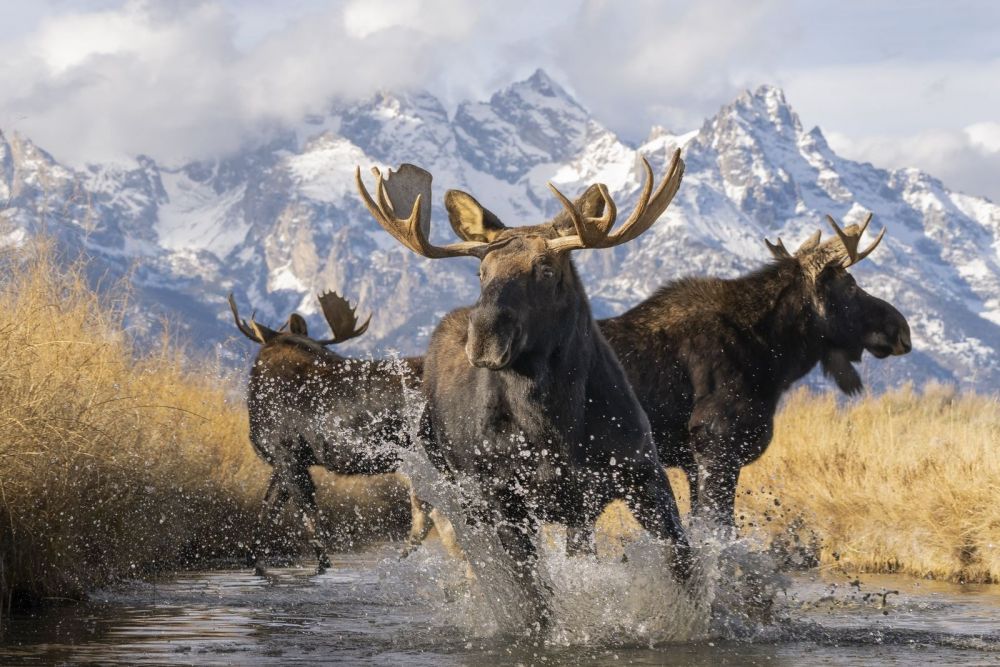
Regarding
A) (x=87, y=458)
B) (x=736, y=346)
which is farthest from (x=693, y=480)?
(x=87, y=458)

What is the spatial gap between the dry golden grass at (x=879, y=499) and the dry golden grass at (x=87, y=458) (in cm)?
309

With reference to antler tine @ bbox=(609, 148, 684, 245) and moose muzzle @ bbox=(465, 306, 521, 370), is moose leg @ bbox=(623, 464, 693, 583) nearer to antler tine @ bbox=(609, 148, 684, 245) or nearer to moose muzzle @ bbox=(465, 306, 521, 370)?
moose muzzle @ bbox=(465, 306, 521, 370)

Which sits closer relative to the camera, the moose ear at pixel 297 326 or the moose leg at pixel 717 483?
the moose leg at pixel 717 483

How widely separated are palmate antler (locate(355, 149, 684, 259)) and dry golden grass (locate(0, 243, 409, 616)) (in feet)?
7.16

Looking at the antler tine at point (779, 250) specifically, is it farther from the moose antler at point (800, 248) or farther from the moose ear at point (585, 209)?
the moose ear at point (585, 209)

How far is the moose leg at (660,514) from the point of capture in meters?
6.81

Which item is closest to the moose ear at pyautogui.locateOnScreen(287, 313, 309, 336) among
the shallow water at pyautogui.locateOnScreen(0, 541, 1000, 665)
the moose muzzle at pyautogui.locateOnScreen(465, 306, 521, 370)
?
the shallow water at pyautogui.locateOnScreen(0, 541, 1000, 665)

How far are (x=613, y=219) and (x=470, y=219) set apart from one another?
0.78 m

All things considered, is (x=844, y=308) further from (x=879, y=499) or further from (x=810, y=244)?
(x=879, y=499)

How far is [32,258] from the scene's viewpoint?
10.6m

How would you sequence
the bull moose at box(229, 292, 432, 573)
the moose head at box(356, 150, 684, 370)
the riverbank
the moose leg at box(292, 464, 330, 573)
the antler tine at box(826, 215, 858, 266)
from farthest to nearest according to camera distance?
the bull moose at box(229, 292, 432, 573) → the moose leg at box(292, 464, 330, 573) → the antler tine at box(826, 215, 858, 266) → the riverbank → the moose head at box(356, 150, 684, 370)

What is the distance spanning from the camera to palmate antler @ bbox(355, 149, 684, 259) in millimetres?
6715

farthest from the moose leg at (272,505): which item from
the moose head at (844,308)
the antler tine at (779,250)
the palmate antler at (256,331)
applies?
the moose head at (844,308)

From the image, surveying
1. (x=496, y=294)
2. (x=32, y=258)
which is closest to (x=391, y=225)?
(x=496, y=294)
